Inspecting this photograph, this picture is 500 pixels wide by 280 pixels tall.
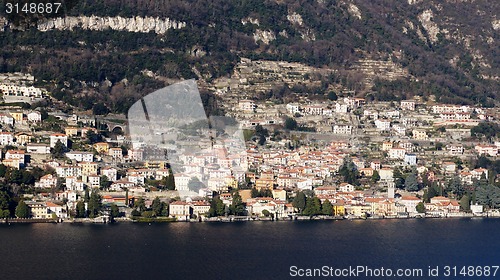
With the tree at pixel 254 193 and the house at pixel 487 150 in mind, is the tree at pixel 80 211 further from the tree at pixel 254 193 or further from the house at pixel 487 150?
the house at pixel 487 150

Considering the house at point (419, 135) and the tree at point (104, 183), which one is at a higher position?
the house at point (419, 135)

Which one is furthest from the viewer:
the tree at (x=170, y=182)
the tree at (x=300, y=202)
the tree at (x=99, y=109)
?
the tree at (x=99, y=109)

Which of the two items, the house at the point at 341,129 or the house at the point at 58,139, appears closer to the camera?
the house at the point at 58,139

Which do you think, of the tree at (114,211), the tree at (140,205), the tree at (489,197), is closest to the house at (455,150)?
the tree at (489,197)

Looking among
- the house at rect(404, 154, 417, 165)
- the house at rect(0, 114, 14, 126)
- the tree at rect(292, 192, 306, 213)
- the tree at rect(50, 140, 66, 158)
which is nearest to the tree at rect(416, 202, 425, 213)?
the tree at rect(292, 192, 306, 213)

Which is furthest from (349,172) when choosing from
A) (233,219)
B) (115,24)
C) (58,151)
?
(115,24)
